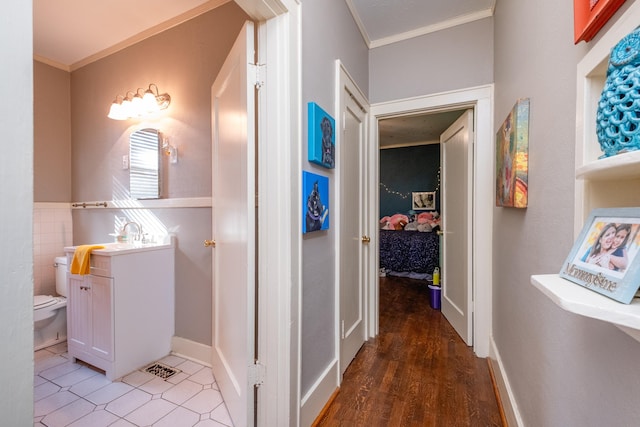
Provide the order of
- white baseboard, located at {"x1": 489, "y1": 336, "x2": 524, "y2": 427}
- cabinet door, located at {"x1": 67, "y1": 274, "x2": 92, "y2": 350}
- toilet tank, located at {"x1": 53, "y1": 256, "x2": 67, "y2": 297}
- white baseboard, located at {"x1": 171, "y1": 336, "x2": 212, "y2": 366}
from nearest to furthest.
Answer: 1. white baseboard, located at {"x1": 489, "y1": 336, "x2": 524, "y2": 427}
2. cabinet door, located at {"x1": 67, "y1": 274, "x2": 92, "y2": 350}
3. white baseboard, located at {"x1": 171, "y1": 336, "x2": 212, "y2": 366}
4. toilet tank, located at {"x1": 53, "y1": 256, "x2": 67, "y2": 297}

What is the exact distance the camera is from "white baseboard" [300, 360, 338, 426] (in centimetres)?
143

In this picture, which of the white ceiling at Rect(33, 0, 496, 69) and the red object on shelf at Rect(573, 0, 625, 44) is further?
the white ceiling at Rect(33, 0, 496, 69)

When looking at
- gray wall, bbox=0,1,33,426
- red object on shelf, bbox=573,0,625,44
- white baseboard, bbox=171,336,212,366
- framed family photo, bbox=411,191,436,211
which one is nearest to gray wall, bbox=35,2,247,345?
white baseboard, bbox=171,336,212,366

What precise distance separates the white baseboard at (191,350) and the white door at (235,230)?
23cm

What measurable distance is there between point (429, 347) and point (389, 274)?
2.68m

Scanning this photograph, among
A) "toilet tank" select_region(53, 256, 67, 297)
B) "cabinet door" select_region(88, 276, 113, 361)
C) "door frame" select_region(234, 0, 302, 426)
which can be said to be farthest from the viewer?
"toilet tank" select_region(53, 256, 67, 297)

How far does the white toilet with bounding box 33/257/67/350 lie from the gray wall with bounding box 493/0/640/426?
323 cm

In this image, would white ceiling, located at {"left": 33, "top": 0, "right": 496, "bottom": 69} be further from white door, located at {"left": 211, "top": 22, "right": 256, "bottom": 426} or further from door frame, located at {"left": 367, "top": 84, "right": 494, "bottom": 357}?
white door, located at {"left": 211, "top": 22, "right": 256, "bottom": 426}

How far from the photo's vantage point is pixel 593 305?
46cm

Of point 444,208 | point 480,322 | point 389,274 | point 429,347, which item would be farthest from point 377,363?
point 389,274

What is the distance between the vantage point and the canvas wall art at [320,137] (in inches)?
56.6

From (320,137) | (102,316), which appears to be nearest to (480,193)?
(320,137)

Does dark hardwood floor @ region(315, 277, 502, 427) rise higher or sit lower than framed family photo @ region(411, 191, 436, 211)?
lower

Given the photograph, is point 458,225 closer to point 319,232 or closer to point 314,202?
point 319,232
